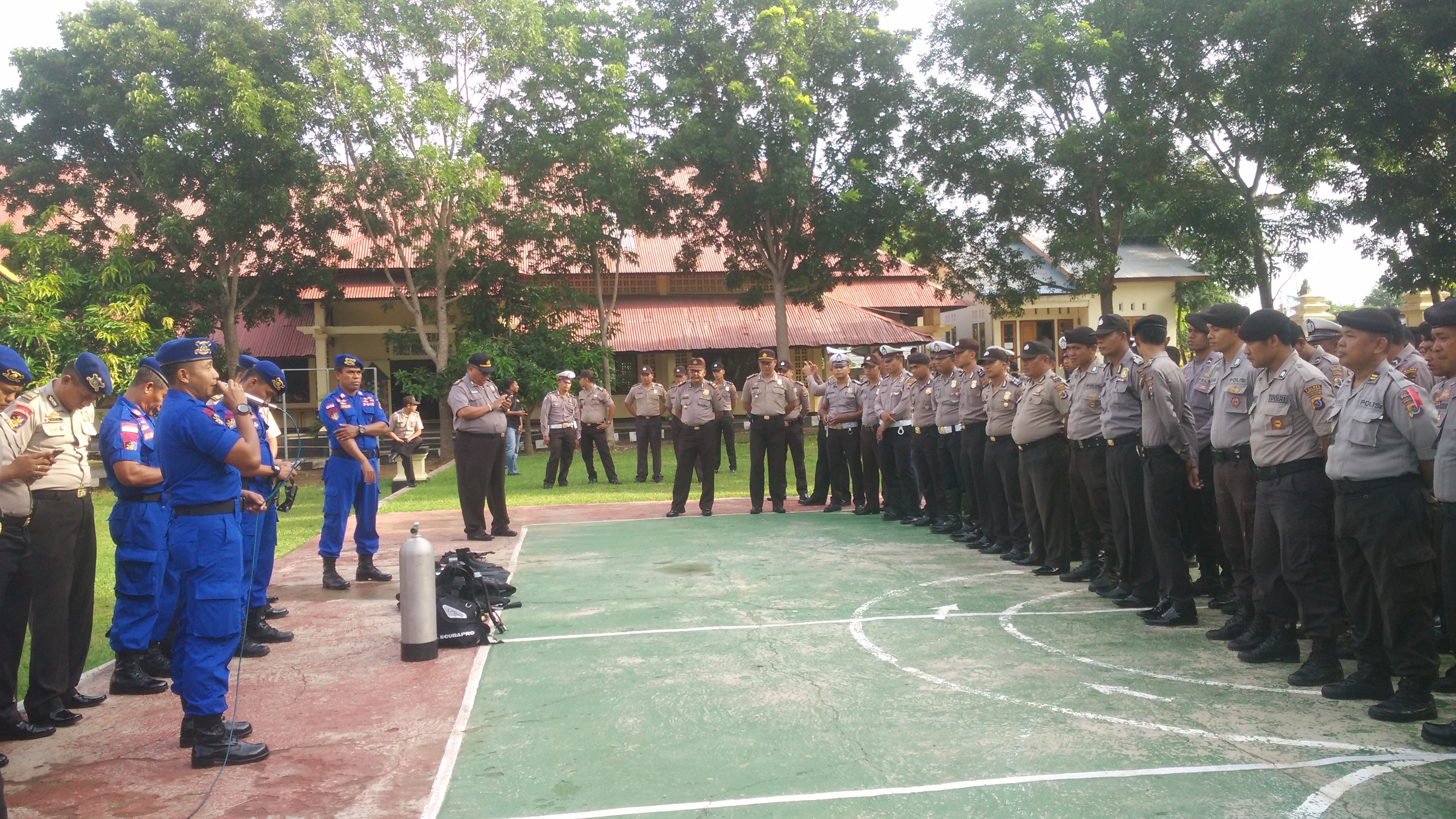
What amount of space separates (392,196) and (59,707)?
20.2 meters

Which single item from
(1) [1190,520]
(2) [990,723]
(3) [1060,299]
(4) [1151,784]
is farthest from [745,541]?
(3) [1060,299]

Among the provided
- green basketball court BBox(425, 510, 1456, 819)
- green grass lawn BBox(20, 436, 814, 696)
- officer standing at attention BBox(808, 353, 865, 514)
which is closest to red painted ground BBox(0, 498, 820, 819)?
green basketball court BBox(425, 510, 1456, 819)

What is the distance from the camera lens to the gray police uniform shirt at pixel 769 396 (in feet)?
42.3

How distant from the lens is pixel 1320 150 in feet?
64.4

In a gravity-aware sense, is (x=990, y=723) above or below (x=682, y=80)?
below

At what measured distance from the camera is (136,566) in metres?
5.99

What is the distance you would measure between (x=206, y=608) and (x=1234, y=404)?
18.7ft

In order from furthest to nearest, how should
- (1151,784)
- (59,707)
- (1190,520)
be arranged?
(1190,520)
(59,707)
(1151,784)

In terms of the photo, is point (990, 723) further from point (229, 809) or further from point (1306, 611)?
point (229, 809)

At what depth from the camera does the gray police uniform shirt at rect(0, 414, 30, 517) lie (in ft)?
16.3

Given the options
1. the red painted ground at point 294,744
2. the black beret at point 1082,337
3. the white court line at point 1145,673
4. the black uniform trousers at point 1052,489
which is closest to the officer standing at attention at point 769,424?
the black uniform trousers at point 1052,489

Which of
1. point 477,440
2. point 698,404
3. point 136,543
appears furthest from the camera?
point 698,404

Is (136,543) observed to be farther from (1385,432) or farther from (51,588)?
(1385,432)

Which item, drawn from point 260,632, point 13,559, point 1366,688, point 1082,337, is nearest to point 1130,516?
point 1082,337
